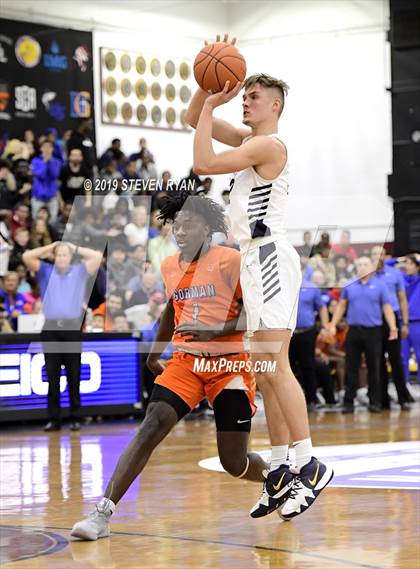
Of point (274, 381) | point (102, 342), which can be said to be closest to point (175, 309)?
point (274, 381)

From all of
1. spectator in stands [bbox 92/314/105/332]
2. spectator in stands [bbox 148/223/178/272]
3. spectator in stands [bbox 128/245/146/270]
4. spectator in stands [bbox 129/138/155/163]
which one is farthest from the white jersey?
spectator in stands [bbox 129/138/155/163]

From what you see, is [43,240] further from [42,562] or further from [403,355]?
[42,562]

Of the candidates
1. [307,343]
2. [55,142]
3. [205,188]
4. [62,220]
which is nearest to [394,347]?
[307,343]

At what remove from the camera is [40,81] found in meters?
20.9

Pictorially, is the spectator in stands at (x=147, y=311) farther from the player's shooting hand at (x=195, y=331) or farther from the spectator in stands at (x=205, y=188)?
the player's shooting hand at (x=195, y=331)

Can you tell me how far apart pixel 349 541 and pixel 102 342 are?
8.59 m

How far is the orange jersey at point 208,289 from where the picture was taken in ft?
22.4

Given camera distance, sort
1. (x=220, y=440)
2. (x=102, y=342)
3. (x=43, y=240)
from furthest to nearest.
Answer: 1. (x=43, y=240)
2. (x=102, y=342)
3. (x=220, y=440)

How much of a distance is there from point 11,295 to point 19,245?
83 cm

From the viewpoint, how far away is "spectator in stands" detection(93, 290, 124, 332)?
45.9ft

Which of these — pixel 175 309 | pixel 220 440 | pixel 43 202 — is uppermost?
pixel 43 202

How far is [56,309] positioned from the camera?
1333 cm

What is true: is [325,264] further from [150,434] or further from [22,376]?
[150,434]

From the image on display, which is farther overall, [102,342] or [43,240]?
[43,240]
